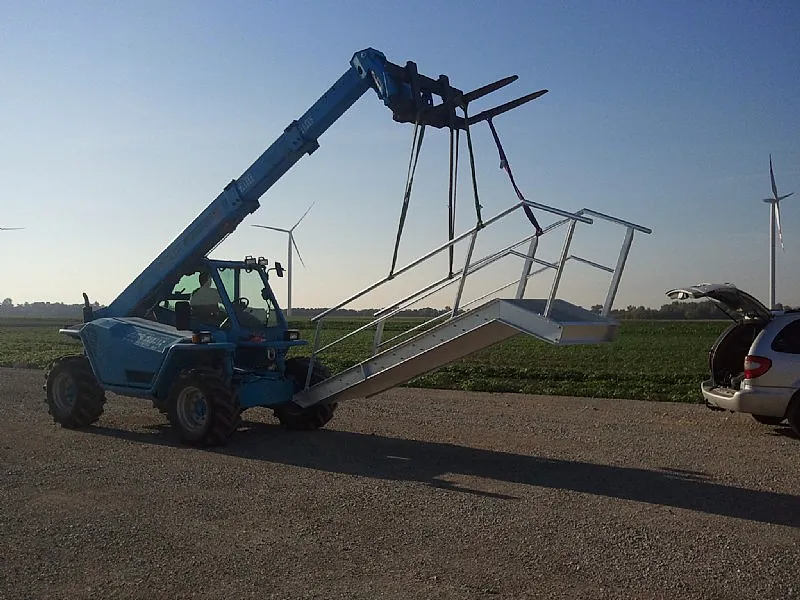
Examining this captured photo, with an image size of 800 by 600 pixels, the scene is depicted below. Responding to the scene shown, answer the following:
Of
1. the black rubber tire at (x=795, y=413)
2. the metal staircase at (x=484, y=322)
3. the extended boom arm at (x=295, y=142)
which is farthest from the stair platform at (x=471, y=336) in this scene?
the black rubber tire at (x=795, y=413)

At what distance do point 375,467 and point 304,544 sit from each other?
301 cm

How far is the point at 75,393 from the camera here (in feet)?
40.6

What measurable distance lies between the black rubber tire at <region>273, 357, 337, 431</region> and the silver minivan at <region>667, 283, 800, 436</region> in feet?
17.4

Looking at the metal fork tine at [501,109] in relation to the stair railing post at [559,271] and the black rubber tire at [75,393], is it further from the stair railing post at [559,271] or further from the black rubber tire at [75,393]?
the black rubber tire at [75,393]

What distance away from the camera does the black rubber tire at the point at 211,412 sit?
10.4 metres

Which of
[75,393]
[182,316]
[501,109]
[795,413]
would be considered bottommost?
[795,413]

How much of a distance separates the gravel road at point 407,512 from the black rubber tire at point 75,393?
26cm

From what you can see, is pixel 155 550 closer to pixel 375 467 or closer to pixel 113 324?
pixel 375 467

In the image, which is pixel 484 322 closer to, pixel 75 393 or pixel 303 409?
pixel 303 409

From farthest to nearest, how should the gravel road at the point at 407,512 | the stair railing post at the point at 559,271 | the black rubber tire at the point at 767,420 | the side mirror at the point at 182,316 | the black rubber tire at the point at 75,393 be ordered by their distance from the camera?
the black rubber tire at the point at 75,393 → the black rubber tire at the point at 767,420 → the side mirror at the point at 182,316 → the stair railing post at the point at 559,271 → the gravel road at the point at 407,512

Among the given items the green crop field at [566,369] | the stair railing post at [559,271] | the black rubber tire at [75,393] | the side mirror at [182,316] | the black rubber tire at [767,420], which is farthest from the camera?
the green crop field at [566,369]

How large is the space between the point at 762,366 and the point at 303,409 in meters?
6.45

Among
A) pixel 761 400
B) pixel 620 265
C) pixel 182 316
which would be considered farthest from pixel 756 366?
pixel 182 316

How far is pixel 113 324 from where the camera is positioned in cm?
1195
